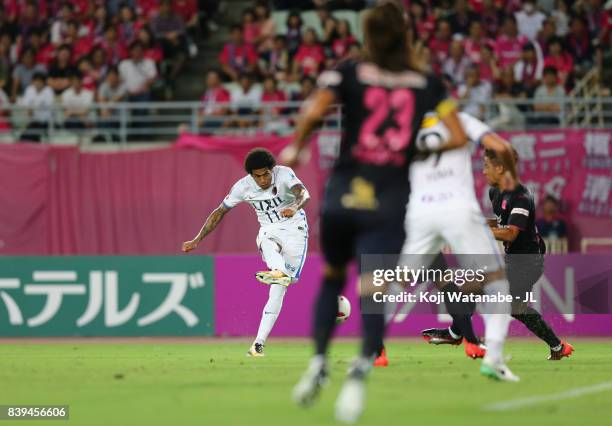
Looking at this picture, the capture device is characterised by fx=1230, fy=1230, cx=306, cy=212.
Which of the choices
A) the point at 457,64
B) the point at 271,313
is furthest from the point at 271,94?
the point at 271,313

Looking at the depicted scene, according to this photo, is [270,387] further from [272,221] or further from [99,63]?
[99,63]

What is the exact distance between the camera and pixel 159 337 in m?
17.8

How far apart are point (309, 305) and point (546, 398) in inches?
389

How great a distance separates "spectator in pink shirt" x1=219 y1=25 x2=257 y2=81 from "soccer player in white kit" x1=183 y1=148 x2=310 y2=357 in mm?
10122

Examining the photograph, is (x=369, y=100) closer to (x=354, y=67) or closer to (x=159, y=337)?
(x=354, y=67)

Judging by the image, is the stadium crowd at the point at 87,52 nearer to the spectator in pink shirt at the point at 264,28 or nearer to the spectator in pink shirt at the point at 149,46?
the spectator in pink shirt at the point at 149,46

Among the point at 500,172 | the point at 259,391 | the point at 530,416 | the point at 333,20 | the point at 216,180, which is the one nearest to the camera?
the point at 530,416

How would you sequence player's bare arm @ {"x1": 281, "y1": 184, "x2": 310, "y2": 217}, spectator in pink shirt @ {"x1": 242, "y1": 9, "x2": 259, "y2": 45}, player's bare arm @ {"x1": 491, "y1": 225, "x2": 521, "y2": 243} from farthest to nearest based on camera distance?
spectator in pink shirt @ {"x1": 242, "y1": 9, "x2": 259, "y2": 45}
player's bare arm @ {"x1": 281, "y1": 184, "x2": 310, "y2": 217}
player's bare arm @ {"x1": 491, "y1": 225, "x2": 521, "y2": 243}

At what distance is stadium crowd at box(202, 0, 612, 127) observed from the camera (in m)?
21.5

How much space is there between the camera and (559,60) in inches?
864

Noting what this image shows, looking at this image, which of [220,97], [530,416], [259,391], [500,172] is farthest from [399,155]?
[220,97]

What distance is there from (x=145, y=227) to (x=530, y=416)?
1469 cm

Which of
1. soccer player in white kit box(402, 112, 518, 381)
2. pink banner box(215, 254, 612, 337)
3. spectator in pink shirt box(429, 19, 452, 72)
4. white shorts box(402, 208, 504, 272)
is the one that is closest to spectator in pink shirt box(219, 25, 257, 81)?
spectator in pink shirt box(429, 19, 452, 72)

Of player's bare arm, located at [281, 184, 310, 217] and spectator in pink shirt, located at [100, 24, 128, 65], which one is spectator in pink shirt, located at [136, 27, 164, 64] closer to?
spectator in pink shirt, located at [100, 24, 128, 65]
